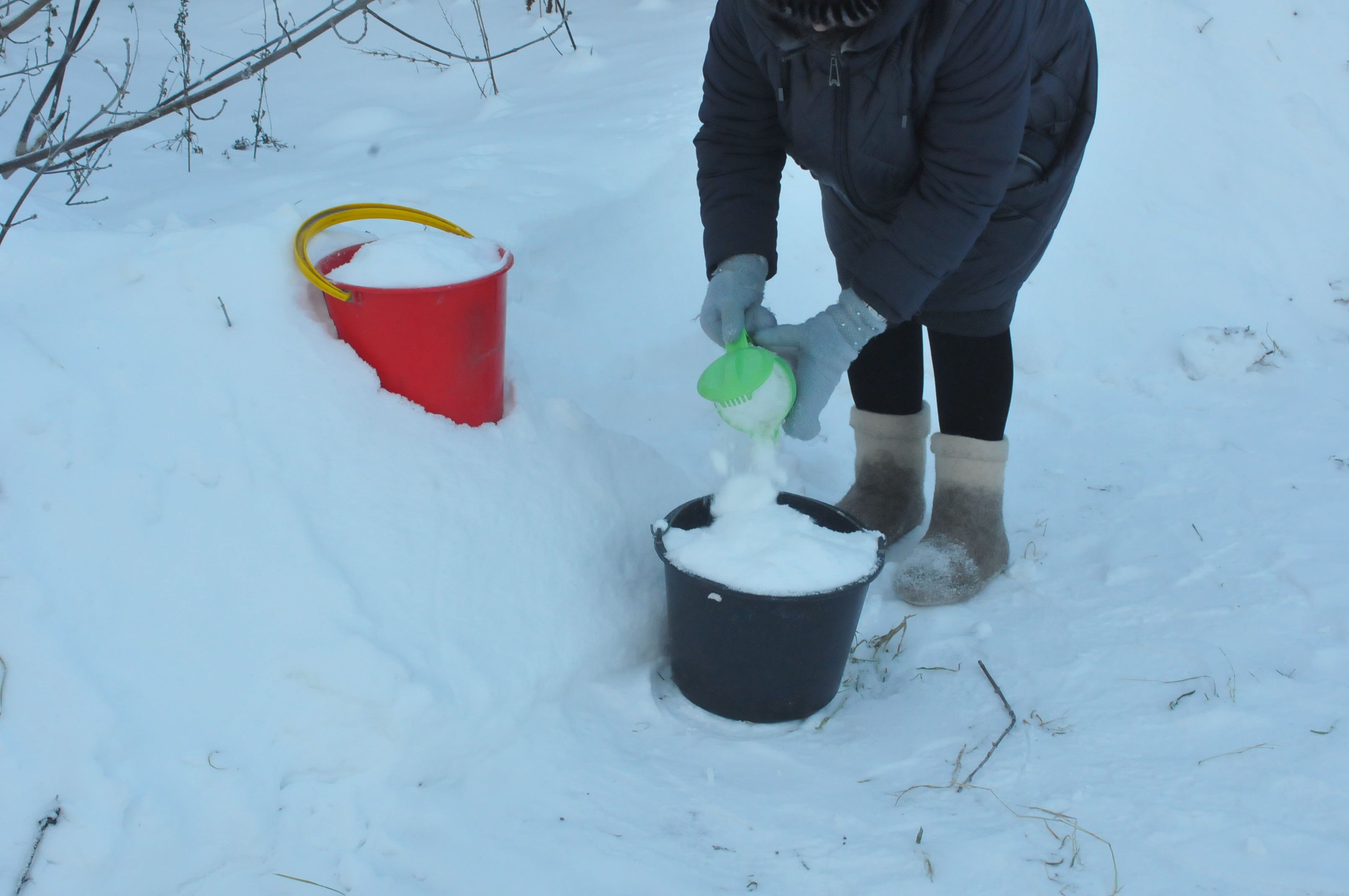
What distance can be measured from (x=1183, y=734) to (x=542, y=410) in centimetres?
129

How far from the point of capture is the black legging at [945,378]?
6.38ft

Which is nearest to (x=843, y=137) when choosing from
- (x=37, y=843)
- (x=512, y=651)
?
(x=512, y=651)

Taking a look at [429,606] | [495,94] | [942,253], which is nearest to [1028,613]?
[942,253]

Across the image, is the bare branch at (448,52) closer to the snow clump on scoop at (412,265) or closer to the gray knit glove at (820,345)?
the snow clump on scoop at (412,265)

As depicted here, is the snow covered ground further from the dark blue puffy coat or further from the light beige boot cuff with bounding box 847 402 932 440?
the dark blue puffy coat

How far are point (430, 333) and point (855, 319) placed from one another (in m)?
0.73

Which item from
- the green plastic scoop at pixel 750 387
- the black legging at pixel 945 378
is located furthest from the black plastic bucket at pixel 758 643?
the black legging at pixel 945 378

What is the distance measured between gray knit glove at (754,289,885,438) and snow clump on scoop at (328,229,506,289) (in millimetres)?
537

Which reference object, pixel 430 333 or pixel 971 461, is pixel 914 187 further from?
pixel 430 333

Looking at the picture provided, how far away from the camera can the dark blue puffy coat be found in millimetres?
1397

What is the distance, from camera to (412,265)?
1.59 metres

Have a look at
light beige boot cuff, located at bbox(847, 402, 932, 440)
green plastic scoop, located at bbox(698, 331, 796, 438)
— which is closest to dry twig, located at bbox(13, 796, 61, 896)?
green plastic scoop, located at bbox(698, 331, 796, 438)

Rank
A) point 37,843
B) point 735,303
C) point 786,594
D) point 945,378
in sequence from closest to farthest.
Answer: point 37,843 < point 786,594 < point 735,303 < point 945,378

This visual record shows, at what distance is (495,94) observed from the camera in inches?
172
